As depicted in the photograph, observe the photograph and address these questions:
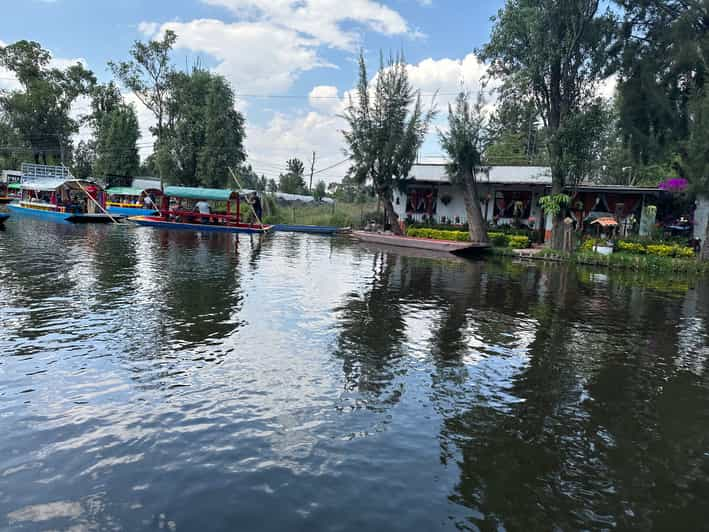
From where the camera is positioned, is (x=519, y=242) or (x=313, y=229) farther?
(x=313, y=229)

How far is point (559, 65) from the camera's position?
77.8 feet

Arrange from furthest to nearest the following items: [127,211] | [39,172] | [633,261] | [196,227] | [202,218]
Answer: [39,172]
[127,211]
[202,218]
[196,227]
[633,261]

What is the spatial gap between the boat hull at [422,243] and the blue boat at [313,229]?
2.68 m

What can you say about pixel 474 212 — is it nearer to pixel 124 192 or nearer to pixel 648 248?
pixel 648 248

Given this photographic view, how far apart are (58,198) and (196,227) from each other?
14.2 meters

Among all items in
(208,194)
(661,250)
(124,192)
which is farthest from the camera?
(124,192)

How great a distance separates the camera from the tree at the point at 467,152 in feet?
87.5

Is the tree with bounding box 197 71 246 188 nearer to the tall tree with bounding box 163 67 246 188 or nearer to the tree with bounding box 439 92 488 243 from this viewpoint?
the tall tree with bounding box 163 67 246 188

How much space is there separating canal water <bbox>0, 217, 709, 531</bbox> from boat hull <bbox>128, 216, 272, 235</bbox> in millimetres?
16023

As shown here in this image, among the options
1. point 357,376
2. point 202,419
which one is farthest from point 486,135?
point 202,419

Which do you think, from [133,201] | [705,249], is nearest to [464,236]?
[705,249]

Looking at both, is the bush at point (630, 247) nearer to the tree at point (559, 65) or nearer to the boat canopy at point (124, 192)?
the tree at point (559, 65)

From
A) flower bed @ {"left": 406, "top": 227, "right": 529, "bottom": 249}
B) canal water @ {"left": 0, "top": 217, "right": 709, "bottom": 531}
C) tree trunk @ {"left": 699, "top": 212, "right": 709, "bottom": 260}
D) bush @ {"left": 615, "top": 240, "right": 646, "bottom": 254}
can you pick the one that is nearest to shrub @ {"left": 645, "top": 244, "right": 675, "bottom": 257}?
bush @ {"left": 615, "top": 240, "right": 646, "bottom": 254}

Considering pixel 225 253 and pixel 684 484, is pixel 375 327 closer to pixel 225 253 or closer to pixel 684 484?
pixel 684 484
